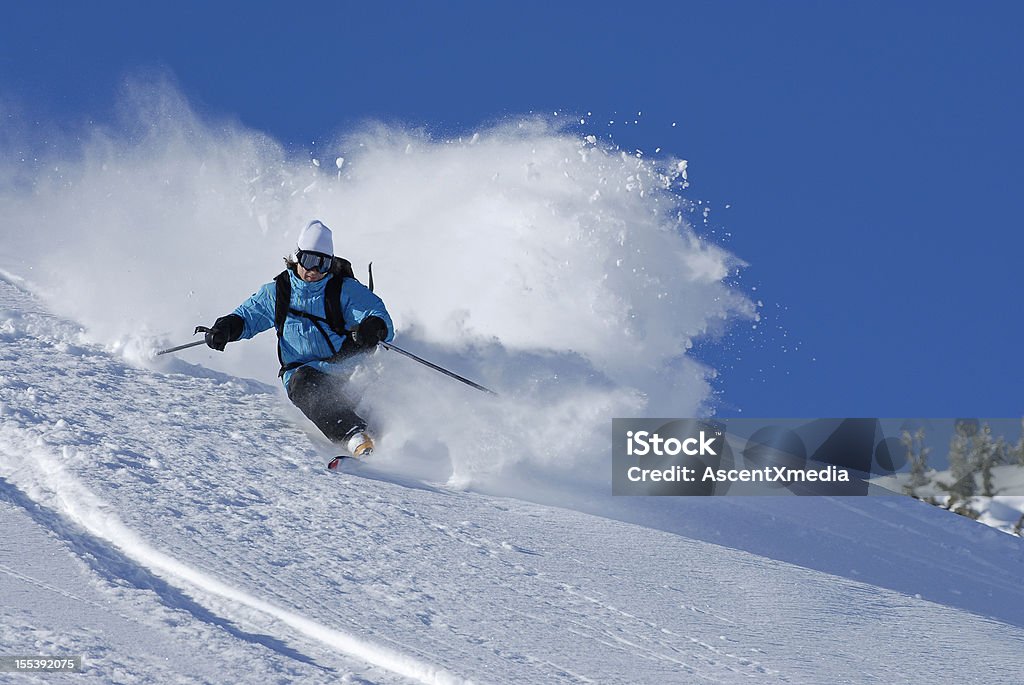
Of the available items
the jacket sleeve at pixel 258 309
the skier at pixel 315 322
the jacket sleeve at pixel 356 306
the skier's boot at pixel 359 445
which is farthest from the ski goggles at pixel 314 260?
the skier's boot at pixel 359 445

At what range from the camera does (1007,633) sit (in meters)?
6.24

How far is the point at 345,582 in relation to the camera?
15.5 ft

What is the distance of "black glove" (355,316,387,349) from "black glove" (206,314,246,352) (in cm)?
89

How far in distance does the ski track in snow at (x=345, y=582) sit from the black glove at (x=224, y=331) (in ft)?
1.61

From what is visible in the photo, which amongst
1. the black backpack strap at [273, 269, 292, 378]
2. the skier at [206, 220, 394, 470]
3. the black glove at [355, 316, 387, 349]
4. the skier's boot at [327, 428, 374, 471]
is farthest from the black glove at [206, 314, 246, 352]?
the skier's boot at [327, 428, 374, 471]

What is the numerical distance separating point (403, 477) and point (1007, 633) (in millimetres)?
3841

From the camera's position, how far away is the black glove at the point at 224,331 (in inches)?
282

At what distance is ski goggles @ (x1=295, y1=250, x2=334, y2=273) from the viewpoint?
7195mm

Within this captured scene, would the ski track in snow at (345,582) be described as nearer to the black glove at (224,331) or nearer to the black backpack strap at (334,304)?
the black glove at (224,331)

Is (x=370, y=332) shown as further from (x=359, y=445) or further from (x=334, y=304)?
(x=359, y=445)

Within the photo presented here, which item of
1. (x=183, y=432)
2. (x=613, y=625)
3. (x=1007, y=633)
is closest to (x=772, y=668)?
(x=613, y=625)

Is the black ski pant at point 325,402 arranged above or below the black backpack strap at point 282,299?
below

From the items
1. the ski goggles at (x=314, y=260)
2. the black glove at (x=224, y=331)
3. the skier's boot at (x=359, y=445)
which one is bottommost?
the skier's boot at (x=359, y=445)

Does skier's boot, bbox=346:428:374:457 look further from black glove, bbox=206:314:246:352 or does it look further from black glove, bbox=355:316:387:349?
black glove, bbox=206:314:246:352
